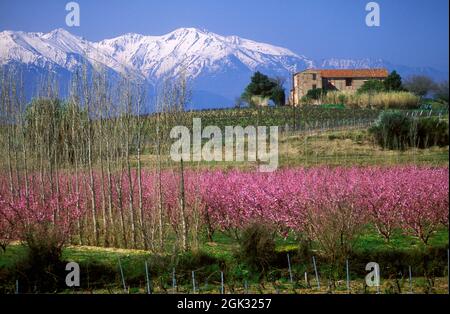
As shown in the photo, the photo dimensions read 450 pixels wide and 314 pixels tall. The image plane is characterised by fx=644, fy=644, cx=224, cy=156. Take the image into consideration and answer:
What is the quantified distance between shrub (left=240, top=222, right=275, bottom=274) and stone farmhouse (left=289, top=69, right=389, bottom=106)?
191 ft

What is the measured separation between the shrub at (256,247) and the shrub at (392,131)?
1814cm

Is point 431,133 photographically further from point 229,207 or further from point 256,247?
point 256,247

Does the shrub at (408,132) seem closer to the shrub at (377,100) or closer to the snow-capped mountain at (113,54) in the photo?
the snow-capped mountain at (113,54)

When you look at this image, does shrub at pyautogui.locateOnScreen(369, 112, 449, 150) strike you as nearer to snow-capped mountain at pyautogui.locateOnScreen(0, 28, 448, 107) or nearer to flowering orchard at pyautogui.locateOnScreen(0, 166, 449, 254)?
snow-capped mountain at pyautogui.locateOnScreen(0, 28, 448, 107)

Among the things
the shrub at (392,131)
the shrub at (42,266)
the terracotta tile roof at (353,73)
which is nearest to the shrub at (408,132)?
the shrub at (392,131)

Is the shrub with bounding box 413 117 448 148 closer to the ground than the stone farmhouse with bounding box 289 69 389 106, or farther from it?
closer to the ground

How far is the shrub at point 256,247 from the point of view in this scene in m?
12.2

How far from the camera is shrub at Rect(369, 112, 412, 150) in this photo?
1196 inches

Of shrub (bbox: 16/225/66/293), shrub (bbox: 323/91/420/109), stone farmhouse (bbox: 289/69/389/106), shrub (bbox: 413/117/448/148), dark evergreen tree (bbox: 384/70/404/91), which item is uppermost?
stone farmhouse (bbox: 289/69/389/106)

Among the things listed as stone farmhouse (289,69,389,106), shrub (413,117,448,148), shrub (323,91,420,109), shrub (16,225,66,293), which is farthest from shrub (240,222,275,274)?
stone farmhouse (289,69,389,106)

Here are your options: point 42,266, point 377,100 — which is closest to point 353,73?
point 377,100

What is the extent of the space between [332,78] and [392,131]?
4388cm

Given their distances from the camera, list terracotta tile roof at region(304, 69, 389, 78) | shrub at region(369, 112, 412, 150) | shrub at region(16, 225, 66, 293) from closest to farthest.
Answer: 1. shrub at region(16, 225, 66, 293)
2. shrub at region(369, 112, 412, 150)
3. terracotta tile roof at region(304, 69, 389, 78)
